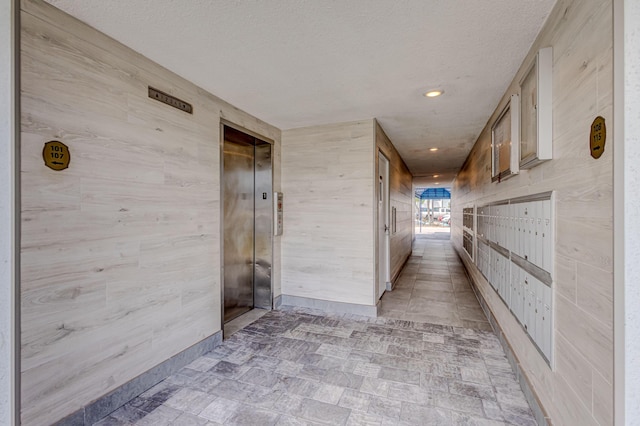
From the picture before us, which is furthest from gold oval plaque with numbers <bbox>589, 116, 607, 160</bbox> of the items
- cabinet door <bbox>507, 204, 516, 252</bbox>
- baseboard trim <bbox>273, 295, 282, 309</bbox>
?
baseboard trim <bbox>273, 295, 282, 309</bbox>

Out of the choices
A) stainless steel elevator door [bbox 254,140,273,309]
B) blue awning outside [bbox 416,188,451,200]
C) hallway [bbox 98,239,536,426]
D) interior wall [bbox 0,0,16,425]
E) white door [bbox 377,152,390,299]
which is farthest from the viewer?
blue awning outside [bbox 416,188,451,200]

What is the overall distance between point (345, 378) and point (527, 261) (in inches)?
64.7

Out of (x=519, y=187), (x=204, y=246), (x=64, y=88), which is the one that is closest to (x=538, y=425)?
(x=519, y=187)

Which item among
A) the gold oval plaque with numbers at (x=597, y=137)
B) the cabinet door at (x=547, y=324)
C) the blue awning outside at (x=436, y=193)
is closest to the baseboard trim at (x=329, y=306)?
the cabinet door at (x=547, y=324)

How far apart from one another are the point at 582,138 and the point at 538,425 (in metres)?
1.74

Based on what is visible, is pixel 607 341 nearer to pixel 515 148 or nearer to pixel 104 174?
pixel 515 148

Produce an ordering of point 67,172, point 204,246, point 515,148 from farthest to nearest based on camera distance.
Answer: point 204,246 < point 515,148 < point 67,172

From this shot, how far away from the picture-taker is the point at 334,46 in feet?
6.66

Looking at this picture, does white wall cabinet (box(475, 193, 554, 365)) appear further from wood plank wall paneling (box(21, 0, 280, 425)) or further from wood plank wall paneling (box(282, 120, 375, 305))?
wood plank wall paneling (box(21, 0, 280, 425))

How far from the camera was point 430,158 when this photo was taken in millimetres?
6500

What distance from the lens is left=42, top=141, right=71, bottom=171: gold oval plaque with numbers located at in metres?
1.61

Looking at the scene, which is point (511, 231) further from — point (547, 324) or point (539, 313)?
point (547, 324)

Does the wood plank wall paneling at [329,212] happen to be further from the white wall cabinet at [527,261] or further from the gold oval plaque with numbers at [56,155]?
the gold oval plaque with numbers at [56,155]

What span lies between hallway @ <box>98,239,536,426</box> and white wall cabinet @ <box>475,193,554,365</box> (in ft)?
1.87
